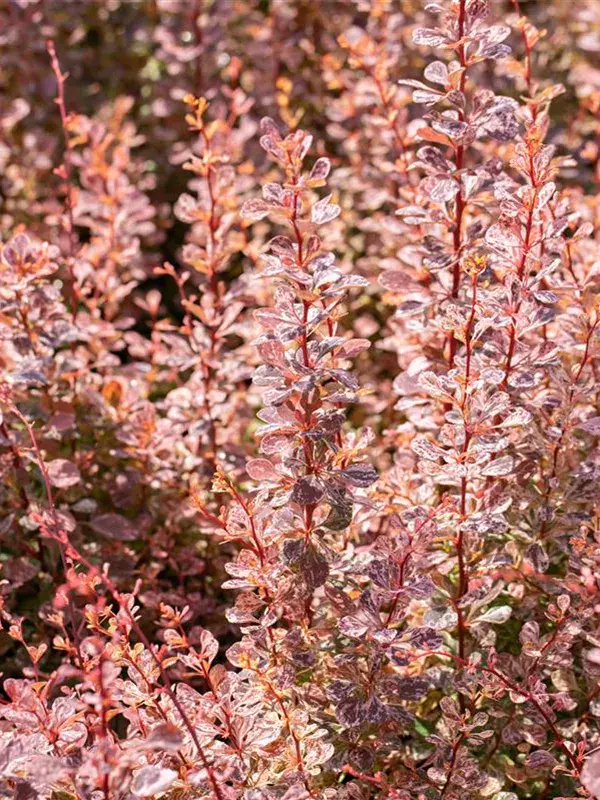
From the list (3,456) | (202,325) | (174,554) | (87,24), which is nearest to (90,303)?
(202,325)

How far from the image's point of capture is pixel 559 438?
6.01 ft

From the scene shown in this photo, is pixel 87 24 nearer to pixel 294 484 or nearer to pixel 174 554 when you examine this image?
pixel 174 554

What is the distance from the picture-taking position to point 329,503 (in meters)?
1.67

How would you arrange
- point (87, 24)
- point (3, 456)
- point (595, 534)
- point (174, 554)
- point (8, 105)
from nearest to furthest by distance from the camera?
1. point (595, 534)
2. point (3, 456)
3. point (174, 554)
4. point (8, 105)
5. point (87, 24)

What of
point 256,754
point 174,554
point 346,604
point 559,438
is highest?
point 559,438

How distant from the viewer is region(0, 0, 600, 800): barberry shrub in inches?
64.4

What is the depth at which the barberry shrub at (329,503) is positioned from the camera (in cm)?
164

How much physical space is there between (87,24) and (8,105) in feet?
1.98

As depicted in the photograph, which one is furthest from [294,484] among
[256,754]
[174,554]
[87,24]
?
[87,24]

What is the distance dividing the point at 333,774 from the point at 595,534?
0.60 m

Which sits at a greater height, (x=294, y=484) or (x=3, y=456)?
(x=294, y=484)

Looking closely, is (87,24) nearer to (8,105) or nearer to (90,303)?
(8,105)

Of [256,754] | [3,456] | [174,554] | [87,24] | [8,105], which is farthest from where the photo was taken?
[87,24]

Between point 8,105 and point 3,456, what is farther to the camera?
point 8,105
